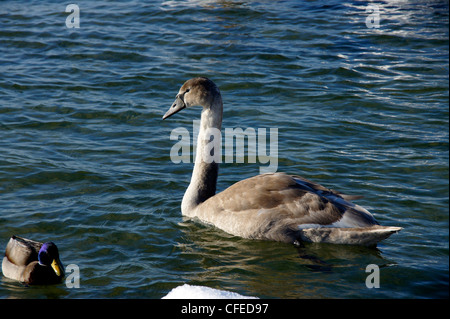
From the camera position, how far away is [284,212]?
29.5ft

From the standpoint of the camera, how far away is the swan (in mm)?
8688

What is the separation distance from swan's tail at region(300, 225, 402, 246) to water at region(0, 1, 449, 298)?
117 millimetres

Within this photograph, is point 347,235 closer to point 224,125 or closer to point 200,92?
point 200,92

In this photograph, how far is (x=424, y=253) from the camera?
8609 millimetres

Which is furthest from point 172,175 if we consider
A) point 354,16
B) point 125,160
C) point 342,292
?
point 354,16

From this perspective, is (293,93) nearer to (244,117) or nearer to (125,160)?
(244,117)
